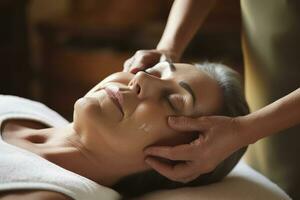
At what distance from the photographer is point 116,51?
10.2ft

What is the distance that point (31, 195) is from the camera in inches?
44.9

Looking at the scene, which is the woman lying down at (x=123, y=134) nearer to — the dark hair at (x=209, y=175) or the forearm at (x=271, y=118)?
the dark hair at (x=209, y=175)

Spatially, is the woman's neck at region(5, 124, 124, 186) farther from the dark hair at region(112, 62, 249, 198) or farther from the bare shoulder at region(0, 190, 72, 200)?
the bare shoulder at region(0, 190, 72, 200)

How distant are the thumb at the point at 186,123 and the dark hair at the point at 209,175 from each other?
0.14 meters

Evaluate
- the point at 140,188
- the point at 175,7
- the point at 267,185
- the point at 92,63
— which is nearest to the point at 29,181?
the point at 140,188

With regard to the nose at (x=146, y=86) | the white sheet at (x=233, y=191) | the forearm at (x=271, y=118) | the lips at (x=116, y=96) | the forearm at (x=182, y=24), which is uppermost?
the forearm at (x=182, y=24)

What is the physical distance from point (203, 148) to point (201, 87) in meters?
0.20

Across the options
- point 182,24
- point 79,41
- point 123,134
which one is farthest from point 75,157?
point 79,41

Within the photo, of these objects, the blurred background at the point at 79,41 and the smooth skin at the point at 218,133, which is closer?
the smooth skin at the point at 218,133

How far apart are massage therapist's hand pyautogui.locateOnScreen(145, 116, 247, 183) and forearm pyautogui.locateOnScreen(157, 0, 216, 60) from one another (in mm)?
409

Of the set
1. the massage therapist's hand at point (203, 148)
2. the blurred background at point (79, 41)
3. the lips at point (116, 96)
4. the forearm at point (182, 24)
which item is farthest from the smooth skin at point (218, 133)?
the blurred background at point (79, 41)

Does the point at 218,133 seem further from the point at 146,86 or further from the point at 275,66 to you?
the point at 275,66

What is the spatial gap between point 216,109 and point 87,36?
188 cm

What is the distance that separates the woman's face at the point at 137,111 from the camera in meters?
1.29
